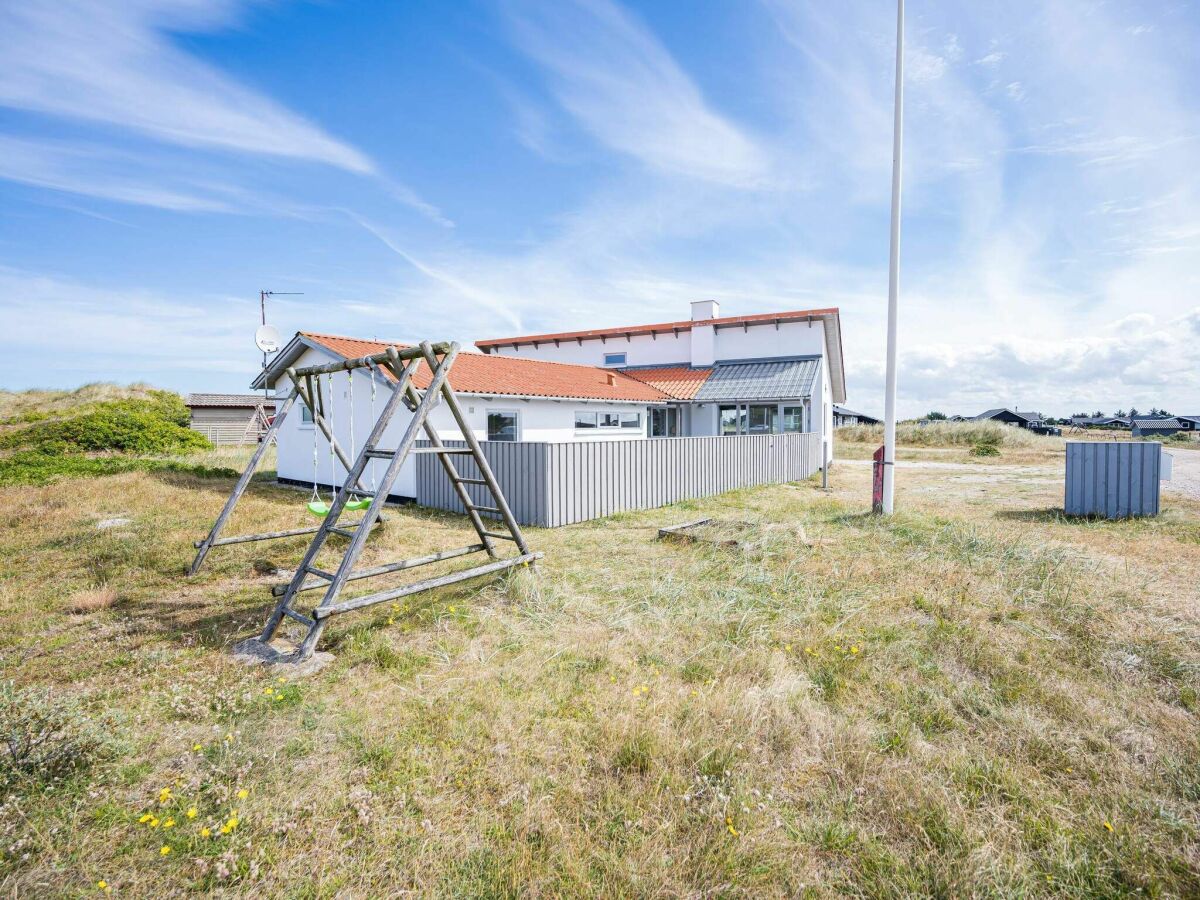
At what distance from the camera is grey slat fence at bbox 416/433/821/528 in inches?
425

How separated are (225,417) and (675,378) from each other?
32.4 meters

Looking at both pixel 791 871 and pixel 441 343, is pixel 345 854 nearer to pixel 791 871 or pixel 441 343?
pixel 791 871

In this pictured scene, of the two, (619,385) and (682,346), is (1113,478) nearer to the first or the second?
(619,385)

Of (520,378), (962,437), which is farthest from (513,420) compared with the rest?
(962,437)

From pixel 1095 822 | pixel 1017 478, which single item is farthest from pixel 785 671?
pixel 1017 478

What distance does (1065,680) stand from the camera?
4258 millimetres

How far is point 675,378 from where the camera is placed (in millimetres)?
25484

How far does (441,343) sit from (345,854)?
4573 mm

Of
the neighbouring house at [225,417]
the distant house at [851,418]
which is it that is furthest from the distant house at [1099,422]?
Result: the neighbouring house at [225,417]

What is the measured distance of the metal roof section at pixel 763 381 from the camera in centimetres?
2203

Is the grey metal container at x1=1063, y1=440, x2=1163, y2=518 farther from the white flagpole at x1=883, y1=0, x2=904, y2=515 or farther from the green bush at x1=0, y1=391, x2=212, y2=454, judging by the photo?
the green bush at x1=0, y1=391, x2=212, y2=454

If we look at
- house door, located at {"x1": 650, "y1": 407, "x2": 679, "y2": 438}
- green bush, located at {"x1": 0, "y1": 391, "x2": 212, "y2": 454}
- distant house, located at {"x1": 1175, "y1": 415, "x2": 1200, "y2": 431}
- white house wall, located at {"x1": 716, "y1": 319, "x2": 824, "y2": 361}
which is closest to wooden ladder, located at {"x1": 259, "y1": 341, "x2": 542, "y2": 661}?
house door, located at {"x1": 650, "y1": 407, "x2": 679, "y2": 438}

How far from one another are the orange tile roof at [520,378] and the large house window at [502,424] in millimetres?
726

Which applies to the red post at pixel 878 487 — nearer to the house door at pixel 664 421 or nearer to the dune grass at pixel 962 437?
the house door at pixel 664 421
